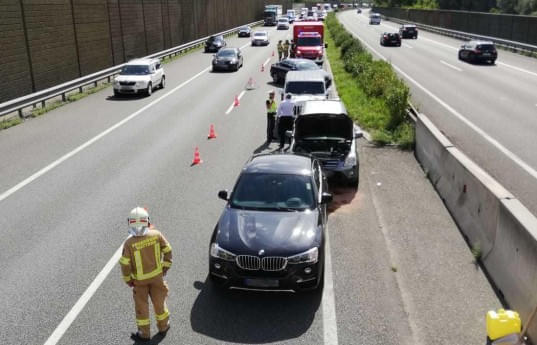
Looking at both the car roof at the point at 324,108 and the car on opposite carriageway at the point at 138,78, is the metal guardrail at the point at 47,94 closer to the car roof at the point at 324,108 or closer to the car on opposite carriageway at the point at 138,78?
the car on opposite carriageway at the point at 138,78

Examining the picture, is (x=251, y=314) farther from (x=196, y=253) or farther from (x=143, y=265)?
(x=196, y=253)

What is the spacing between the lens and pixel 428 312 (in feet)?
23.3

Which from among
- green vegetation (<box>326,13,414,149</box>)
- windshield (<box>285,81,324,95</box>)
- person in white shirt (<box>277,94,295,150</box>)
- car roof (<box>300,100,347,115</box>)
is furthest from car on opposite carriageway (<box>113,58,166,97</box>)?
car roof (<box>300,100,347,115</box>)

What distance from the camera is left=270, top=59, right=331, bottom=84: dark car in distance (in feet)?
90.7

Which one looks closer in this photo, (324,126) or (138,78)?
(324,126)

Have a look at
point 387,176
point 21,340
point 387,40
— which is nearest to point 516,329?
point 21,340

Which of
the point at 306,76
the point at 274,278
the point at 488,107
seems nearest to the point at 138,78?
the point at 306,76

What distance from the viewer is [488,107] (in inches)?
856

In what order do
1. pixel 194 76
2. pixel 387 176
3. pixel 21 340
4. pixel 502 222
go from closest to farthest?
pixel 21 340 → pixel 502 222 → pixel 387 176 → pixel 194 76

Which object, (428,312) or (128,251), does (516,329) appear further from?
(128,251)

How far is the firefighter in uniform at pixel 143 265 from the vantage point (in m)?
6.23

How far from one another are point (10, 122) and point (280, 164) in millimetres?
14690

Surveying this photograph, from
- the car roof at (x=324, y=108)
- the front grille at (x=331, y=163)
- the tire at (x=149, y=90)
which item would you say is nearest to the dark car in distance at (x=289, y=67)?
the tire at (x=149, y=90)

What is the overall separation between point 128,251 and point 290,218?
8.63 feet
